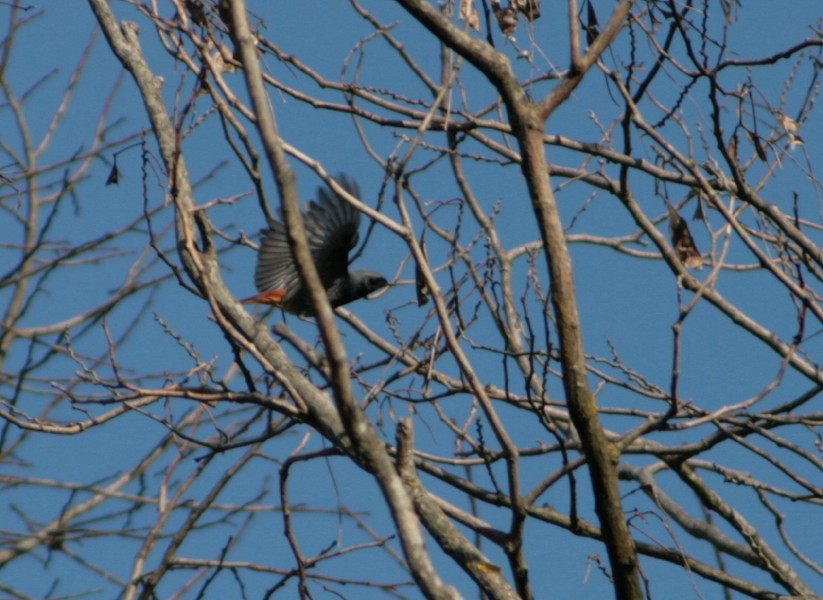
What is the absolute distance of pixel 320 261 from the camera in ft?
17.7

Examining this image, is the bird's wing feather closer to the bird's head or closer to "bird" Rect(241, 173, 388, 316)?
"bird" Rect(241, 173, 388, 316)

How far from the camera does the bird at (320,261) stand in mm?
4973

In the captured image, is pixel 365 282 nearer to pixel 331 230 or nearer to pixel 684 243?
pixel 331 230

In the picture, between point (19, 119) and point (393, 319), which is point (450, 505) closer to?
point (393, 319)

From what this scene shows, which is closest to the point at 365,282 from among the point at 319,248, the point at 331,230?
the point at 319,248

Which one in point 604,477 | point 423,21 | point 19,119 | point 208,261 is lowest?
point 604,477

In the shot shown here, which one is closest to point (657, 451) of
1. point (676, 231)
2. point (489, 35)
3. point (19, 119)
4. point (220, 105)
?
point (676, 231)

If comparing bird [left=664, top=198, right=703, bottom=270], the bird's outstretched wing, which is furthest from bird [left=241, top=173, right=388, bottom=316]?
bird [left=664, top=198, right=703, bottom=270]

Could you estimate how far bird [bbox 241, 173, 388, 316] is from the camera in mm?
4973

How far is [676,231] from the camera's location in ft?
11.9

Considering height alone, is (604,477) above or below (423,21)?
below

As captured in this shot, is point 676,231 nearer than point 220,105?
No

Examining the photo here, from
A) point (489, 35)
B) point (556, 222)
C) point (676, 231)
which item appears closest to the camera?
point (556, 222)

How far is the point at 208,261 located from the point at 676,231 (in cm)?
166
